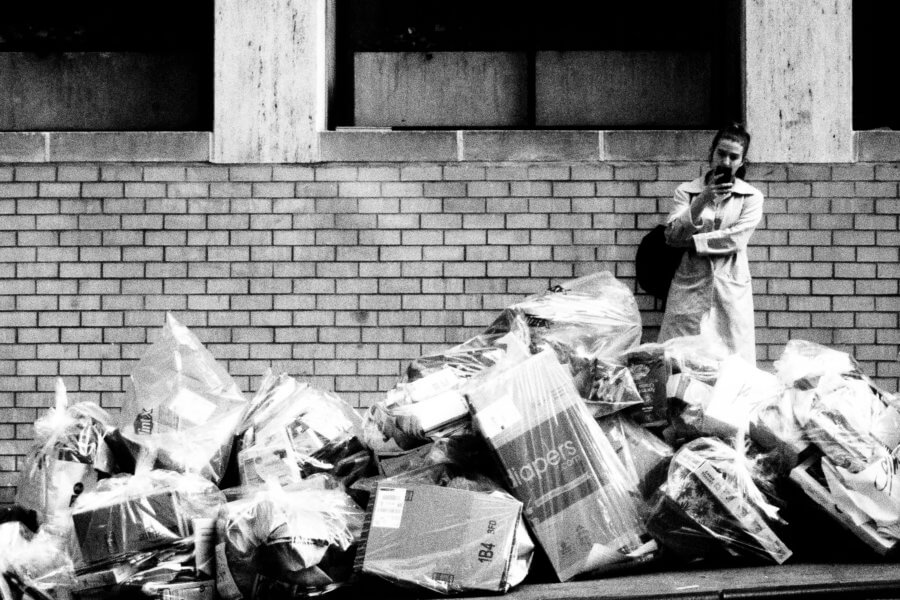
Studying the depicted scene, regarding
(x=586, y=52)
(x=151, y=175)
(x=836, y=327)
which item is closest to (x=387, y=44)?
(x=586, y=52)

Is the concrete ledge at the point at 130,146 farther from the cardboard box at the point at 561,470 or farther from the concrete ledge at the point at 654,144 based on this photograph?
the cardboard box at the point at 561,470

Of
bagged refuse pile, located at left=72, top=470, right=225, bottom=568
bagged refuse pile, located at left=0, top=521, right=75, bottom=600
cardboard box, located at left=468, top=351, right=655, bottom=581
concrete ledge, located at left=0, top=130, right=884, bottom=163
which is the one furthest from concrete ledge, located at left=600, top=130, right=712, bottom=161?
bagged refuse pile, located at left=0, top=521, right=75, bottom=600

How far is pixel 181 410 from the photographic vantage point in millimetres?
3879

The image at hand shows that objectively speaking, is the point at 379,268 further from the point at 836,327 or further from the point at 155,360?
the point at 836,327

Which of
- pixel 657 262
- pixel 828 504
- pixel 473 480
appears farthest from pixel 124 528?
pixel 657 262

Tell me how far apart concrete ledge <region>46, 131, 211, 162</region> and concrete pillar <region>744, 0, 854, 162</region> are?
3.24 meters

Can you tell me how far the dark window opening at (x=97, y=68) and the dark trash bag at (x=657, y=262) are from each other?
9.36 feet

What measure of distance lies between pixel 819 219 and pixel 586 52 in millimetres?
1716

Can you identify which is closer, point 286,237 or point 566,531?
point 566,531

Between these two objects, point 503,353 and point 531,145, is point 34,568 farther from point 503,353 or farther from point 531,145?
point 531,145

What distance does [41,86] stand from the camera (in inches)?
235

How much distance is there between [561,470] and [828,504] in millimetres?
947

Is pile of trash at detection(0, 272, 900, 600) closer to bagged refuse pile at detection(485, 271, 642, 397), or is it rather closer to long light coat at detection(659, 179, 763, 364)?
bagged refuse pile at detection(485, 271, 642, 397)

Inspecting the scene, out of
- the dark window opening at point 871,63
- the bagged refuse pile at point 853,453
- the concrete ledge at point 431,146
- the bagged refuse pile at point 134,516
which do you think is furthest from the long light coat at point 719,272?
the bagged refuse pile at point 134,516
